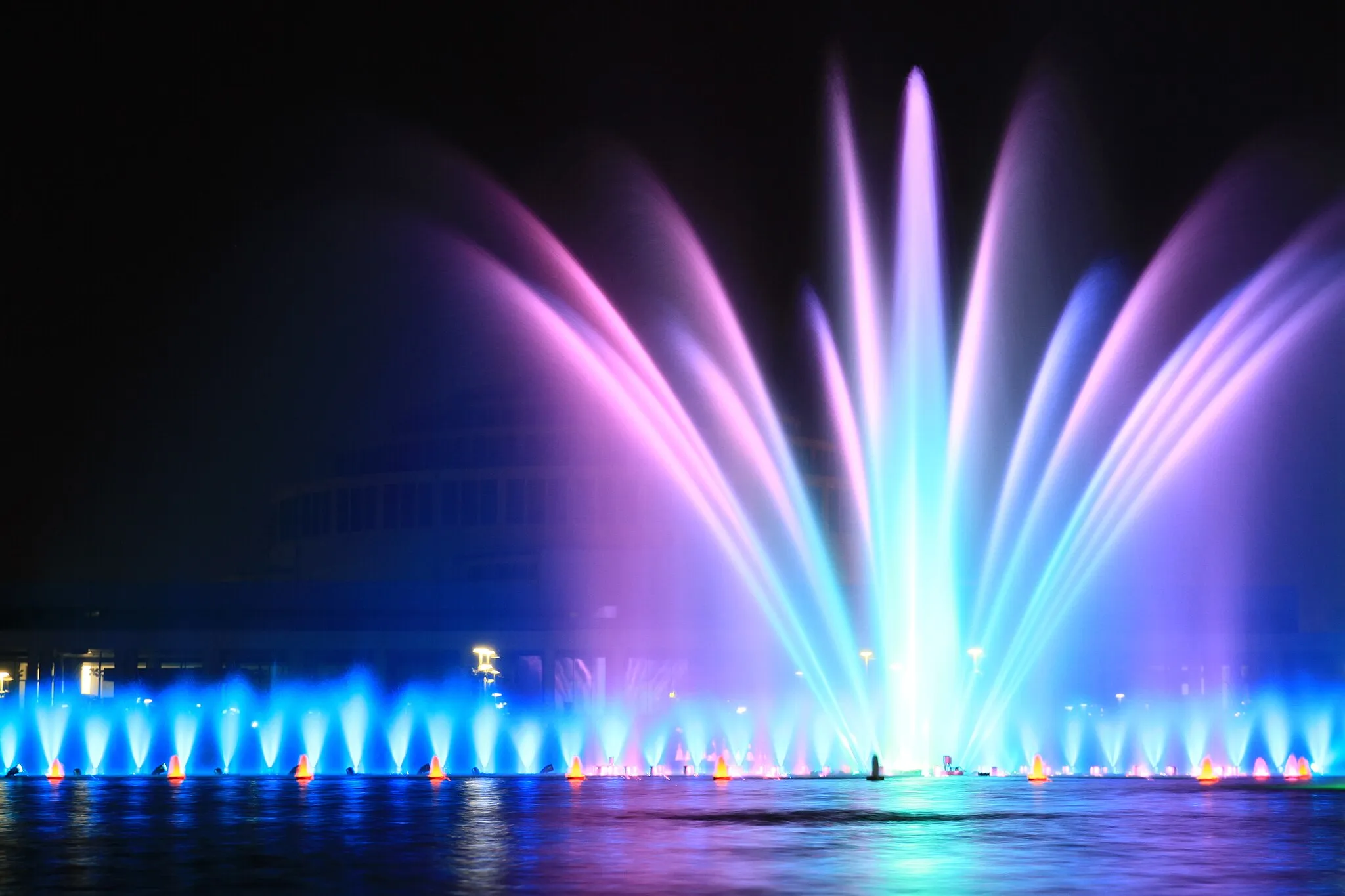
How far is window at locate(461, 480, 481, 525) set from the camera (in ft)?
368

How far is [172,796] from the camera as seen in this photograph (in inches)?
1341

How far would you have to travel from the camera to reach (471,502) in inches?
4424

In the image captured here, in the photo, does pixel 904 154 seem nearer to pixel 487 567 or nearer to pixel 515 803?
pixel 515 803

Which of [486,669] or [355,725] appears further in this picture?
[486,669]

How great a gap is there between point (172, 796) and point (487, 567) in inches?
3028

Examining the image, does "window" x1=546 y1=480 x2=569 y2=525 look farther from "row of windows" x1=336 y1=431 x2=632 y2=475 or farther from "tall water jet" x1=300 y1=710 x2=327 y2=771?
"tall water jet" x1=300 y1=710 x2=327 y2=771

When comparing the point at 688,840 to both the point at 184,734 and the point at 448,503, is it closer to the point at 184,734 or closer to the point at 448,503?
the point at 184,734

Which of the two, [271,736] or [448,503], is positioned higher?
[448,503]

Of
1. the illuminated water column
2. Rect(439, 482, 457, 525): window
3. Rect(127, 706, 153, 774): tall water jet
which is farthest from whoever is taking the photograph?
Rect(439, 482, 457, 525): window

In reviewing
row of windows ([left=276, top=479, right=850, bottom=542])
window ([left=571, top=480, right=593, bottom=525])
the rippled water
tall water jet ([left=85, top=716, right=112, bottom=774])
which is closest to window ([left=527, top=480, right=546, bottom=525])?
row of windows ([left=276, top=479, right=850, bottom=542])

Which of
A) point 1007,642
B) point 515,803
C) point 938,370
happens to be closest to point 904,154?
point 938,370

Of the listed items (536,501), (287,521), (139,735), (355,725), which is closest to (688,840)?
(139,735)

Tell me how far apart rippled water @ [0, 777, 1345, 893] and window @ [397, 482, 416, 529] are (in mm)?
78156

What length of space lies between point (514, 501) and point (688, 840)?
91.0 meters
